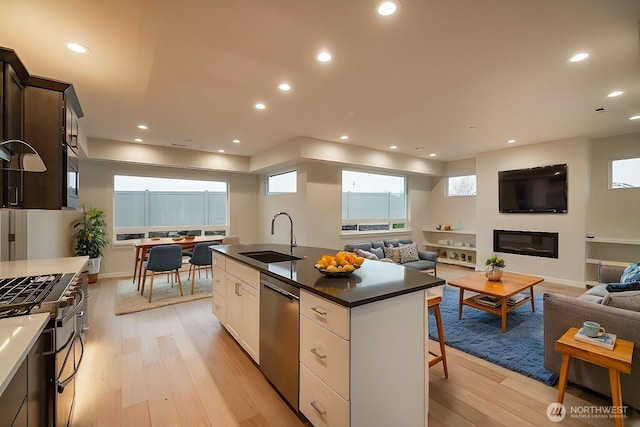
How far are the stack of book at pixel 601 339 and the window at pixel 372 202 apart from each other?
14.8 ft

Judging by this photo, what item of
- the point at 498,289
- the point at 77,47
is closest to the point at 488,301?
the point at 498,289

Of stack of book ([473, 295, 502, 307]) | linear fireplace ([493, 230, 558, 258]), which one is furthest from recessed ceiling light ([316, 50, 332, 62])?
linear fireplace ([493, 230, 558, 258])

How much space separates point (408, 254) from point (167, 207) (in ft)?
17.4

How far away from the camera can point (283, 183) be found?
6387 millimetres

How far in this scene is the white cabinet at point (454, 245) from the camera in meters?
6.84

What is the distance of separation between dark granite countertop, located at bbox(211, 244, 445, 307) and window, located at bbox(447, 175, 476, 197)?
19.0 feet

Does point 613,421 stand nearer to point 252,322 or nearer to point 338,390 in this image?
point 338,390

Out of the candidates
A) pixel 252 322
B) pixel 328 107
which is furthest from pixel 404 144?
pixel 252 322

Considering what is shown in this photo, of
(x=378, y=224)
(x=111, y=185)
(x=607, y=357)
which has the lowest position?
(x=607, y=357)

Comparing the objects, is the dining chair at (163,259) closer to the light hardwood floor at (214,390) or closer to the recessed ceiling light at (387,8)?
the light hardwood floor at (214,390)

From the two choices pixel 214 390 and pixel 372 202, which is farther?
pixel 372 202

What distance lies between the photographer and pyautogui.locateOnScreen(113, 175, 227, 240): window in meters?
5.73

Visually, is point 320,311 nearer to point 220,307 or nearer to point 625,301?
point 220,307

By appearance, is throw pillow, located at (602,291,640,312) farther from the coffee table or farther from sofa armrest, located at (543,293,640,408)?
the coffee table
